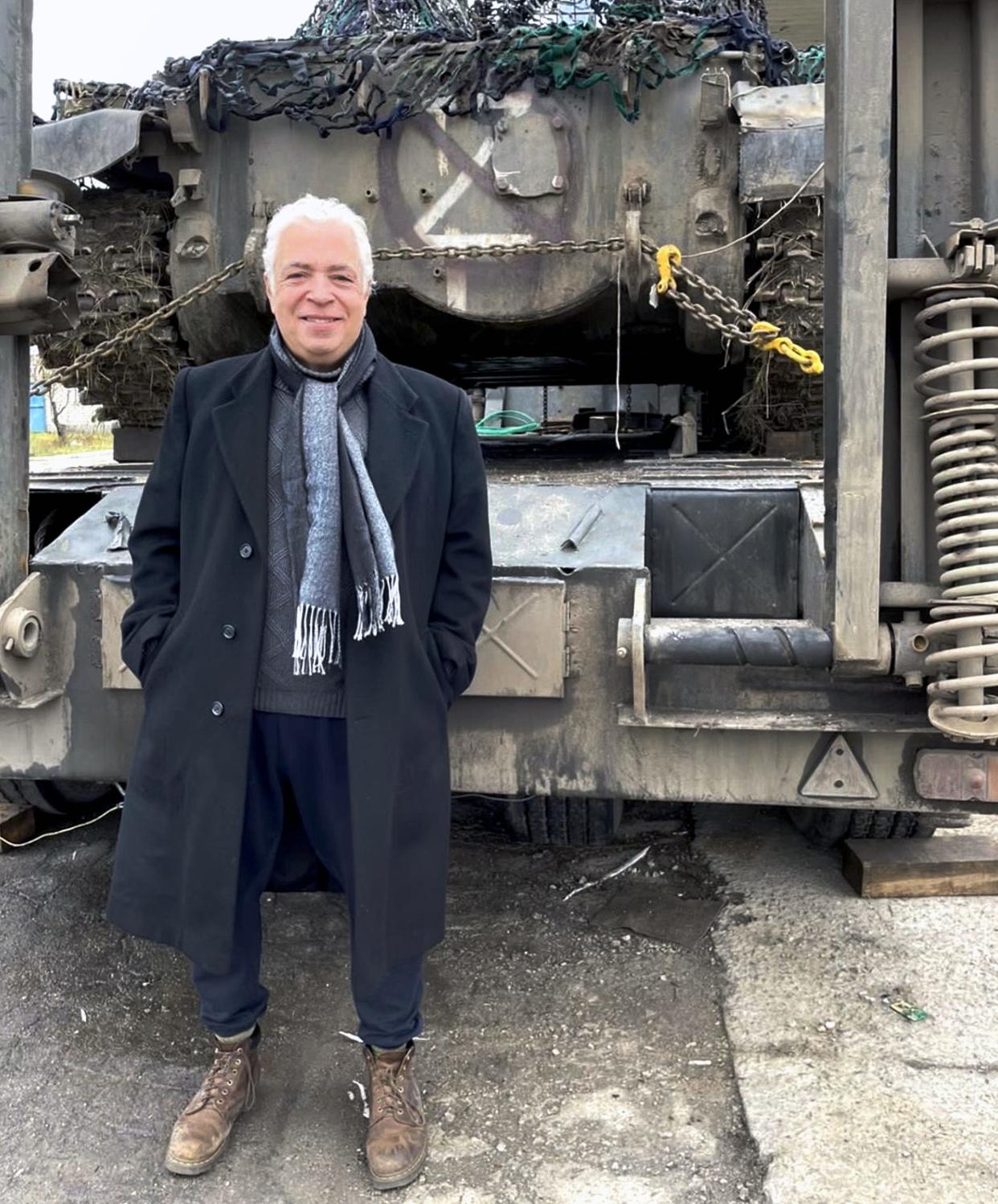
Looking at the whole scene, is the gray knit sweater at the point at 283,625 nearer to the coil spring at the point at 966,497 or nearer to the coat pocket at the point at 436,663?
the coat pocket at the point at 436,663

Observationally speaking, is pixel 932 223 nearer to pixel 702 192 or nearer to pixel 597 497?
pixel 597 497

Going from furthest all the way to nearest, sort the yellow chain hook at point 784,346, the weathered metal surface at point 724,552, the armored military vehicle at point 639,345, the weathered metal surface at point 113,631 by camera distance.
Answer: the yellow chain hook at point 784,346 → the weathered metal surface at point 724,552 → the weathered metal surface at point 113,631 → the armored military vehicle at point 639,345

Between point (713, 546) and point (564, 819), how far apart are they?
A: 1.15m

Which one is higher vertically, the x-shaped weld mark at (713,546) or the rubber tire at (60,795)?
the x-shaped weld mark at (713,546)

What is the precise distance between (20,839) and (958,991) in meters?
3.04

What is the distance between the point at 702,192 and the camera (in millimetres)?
4312

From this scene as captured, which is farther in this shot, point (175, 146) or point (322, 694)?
point (175, 146)

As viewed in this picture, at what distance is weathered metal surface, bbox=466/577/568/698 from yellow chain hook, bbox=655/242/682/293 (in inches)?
61.6

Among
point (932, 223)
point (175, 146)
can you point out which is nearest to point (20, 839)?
point (175, 146)

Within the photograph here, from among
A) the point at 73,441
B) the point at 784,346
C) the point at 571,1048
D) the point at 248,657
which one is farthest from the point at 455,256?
the point at 73,441

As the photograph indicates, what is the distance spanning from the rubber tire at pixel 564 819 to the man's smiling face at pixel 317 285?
1.79m

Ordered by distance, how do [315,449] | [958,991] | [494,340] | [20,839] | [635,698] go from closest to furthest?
[315,449] → [635,698] → [958,991] → [20,839] → [494,340]

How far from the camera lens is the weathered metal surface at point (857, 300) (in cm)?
217

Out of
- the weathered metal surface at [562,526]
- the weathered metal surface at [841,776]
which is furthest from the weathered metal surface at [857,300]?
the weathered metal surface at [562,526]
